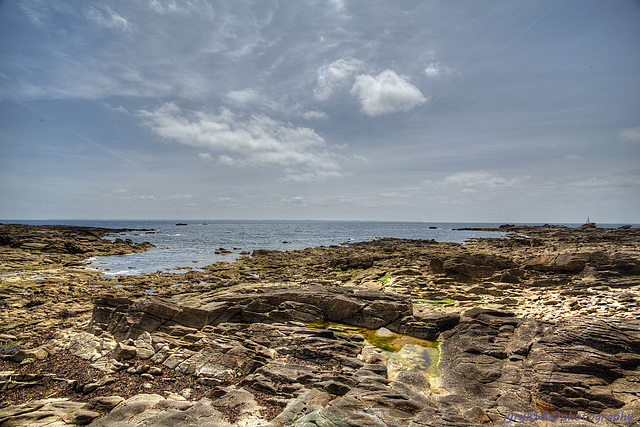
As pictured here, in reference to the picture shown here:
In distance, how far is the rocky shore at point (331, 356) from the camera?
9125 millimetres

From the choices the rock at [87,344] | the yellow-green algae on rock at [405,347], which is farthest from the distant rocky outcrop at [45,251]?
the yellow-green algae on rock at [405,347]

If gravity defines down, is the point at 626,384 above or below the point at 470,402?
above

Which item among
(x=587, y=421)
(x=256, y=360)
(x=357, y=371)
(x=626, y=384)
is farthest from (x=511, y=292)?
(x=256, y=360)

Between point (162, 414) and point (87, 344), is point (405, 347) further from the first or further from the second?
point (87, 344)

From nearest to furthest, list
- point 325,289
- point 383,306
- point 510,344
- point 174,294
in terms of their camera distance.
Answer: point 510,344 < point 383,306 < point 325,289 < point 174,294

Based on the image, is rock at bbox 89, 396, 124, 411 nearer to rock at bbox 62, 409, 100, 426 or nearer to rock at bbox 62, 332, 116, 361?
rock at bbox 62, 409, 100, 426

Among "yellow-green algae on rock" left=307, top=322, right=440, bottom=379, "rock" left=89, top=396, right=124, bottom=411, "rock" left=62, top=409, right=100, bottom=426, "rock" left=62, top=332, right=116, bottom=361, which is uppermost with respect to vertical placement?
"rock" left=62, top=409, right=100, bottom=426

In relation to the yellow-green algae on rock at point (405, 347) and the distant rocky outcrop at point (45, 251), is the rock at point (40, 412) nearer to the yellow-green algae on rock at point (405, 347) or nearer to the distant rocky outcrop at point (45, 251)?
the yellow-green algae on rock at point (405, 347)

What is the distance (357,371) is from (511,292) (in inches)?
716

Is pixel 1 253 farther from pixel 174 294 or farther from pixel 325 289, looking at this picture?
pixel 325 289

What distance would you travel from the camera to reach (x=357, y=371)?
12102 millimetres

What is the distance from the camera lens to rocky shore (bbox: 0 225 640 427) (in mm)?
9125

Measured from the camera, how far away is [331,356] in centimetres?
1350

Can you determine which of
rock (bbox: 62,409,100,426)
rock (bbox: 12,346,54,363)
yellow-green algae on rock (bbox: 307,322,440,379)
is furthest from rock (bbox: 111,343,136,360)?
yellow-green algae on rock (bbox: 307,322,440,379)
